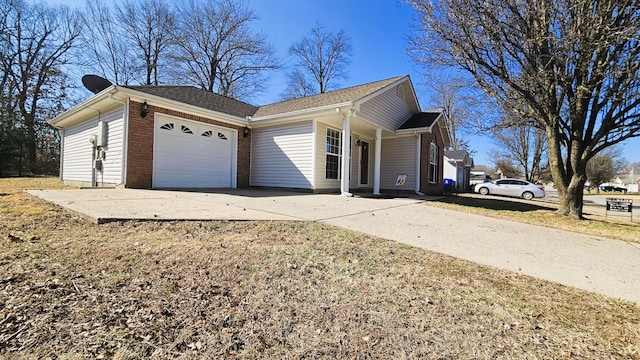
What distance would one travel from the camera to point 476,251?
3.83 meters

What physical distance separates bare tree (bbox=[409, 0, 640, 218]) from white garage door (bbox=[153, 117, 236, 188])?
24.7 ft

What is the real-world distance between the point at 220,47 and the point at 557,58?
2332 centimetres

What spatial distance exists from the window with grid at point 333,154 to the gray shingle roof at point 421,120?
3883mm

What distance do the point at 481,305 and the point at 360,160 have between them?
1093cm

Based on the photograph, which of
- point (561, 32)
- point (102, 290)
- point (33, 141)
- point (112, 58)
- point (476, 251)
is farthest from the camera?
point (112, 58)

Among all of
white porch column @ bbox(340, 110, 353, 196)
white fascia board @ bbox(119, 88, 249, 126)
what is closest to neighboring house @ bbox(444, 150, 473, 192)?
white porch column @ bbox(340, 110, 353, 196)

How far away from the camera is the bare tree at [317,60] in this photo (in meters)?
28.4

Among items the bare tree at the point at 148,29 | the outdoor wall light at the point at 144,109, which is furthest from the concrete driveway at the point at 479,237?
the bare tree at the point at 148,29

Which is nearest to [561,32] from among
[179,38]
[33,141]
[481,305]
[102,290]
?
[481,305]

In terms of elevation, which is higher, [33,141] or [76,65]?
[76,65]

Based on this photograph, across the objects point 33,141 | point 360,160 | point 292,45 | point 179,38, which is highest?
point 292,45

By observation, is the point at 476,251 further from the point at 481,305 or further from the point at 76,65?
the point at 76,65

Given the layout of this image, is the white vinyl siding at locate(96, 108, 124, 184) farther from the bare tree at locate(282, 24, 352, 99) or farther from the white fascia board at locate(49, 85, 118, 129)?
the bare tree at locate(282, 24, 352, 99)

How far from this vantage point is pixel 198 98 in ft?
36.3
